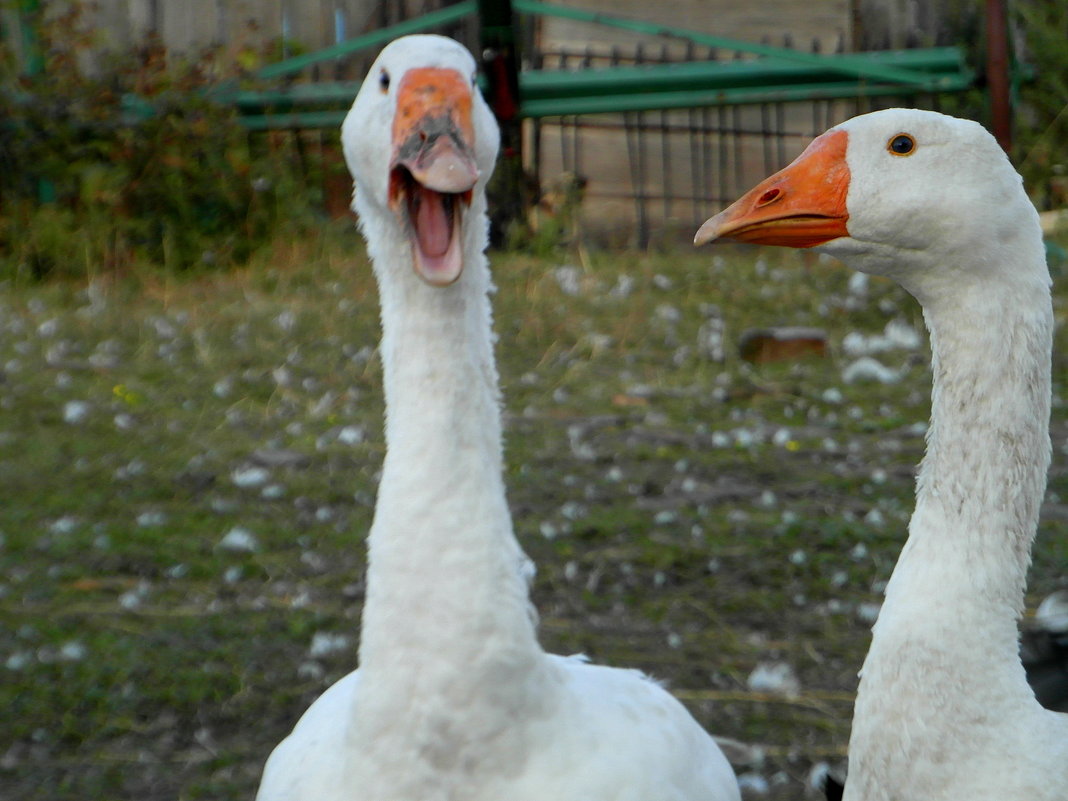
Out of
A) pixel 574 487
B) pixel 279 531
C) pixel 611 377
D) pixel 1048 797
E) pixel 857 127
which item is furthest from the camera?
pixel 611 377

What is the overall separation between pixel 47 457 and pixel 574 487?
2047 mm

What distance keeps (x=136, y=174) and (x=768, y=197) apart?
6.67 meters

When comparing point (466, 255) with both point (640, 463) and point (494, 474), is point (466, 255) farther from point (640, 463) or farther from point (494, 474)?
point (640, 463)

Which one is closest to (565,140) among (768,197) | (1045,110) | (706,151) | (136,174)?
(706,151)

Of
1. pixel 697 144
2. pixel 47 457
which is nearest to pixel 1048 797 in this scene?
pixel 47 457

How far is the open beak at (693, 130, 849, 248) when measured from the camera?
2490 millimetres

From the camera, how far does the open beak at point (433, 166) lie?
2322mm

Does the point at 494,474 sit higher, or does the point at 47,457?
the point at 494,474

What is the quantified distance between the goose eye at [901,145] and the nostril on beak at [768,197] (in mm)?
207

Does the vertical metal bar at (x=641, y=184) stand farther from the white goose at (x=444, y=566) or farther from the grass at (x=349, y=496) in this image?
the white goose at (x=444, y=566)

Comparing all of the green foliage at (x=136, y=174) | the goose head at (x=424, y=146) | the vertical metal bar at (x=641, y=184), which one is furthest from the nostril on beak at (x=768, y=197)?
the vertical metal bar at (x=641, y=184)

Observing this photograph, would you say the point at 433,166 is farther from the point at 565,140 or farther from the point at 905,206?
the point at 565,140

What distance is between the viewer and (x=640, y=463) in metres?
5.48

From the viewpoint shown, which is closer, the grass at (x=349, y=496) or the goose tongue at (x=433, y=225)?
the goose tongue at (x=433, y=225)
